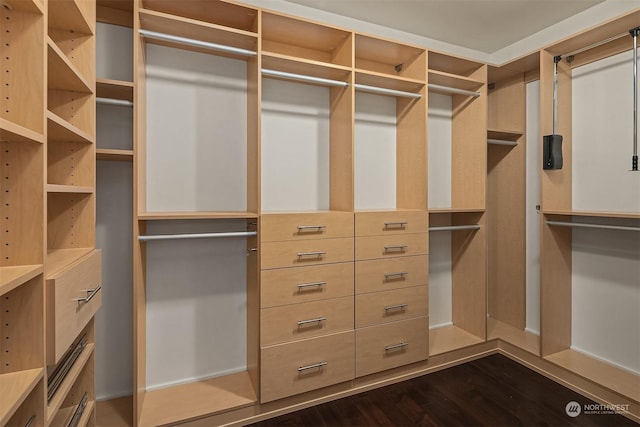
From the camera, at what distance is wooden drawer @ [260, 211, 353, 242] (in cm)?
194

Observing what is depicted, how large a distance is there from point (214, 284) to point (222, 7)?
5.61ft

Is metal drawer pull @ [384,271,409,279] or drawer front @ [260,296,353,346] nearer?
drawer front @ [260,296,353,346]

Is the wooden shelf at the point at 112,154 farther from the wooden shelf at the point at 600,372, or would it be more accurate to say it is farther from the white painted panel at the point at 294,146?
the wooden shelf at the point at 600,372

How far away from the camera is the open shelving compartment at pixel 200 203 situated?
193cm

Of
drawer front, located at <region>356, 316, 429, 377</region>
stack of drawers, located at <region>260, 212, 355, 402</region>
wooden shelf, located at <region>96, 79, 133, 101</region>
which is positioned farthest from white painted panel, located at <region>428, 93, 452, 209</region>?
wooden shelf, located at <region>96, 79, 133, 101</region>

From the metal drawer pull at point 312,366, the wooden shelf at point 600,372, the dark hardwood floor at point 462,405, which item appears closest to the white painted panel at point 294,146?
the metal drawer pull at point 312,366

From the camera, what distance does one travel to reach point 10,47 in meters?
1.00

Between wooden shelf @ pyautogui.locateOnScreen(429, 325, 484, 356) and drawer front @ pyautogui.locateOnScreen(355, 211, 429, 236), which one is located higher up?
drawer front @ pyautogui.locateOnScreen(355, 211, 429, 236)

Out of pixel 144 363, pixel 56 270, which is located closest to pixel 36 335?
pixel 56 270

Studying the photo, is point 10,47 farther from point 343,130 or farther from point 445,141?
point 445,141

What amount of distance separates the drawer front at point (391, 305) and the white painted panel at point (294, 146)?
2.51 feet

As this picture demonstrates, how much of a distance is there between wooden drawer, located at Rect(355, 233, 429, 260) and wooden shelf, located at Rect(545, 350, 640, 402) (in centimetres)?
127

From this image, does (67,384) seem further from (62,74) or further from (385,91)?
(385,91)

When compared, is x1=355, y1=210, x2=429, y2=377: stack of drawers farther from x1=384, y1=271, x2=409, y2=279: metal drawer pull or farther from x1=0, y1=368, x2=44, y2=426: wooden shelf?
x1=0, y1=368, x2=44, y2=426: wooden shelf
